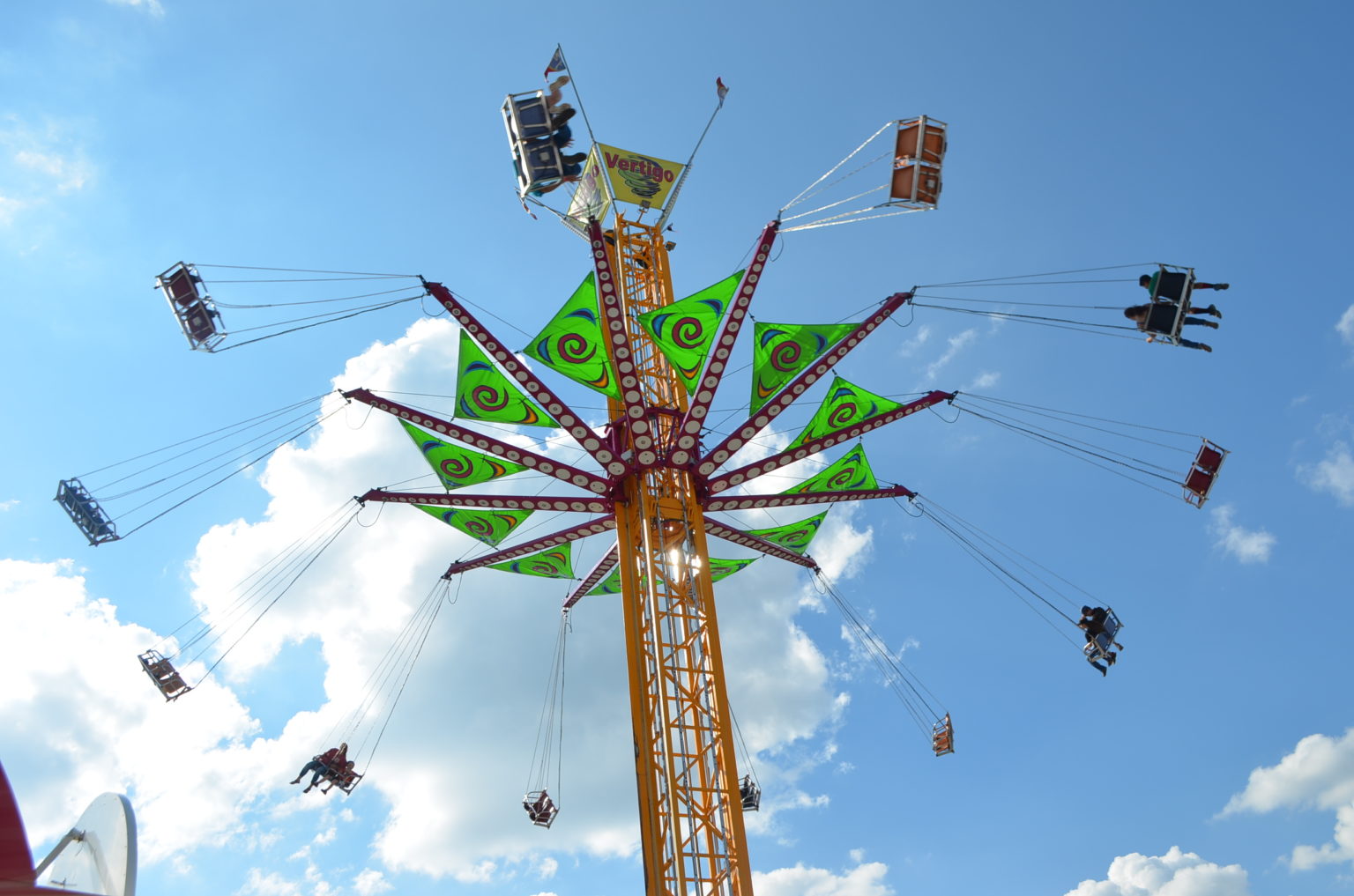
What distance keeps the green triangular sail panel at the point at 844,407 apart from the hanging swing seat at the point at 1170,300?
4289 mm

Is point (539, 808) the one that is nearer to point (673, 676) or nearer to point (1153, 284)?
point (673, 676)

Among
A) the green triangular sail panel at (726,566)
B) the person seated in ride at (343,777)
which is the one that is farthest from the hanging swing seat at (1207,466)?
the person seated in ride at (343,777)

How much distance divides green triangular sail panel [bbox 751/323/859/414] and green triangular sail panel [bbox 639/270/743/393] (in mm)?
1220

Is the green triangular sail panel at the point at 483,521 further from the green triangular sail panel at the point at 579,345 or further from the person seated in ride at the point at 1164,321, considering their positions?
the person seated in ride at the point at 1164,321

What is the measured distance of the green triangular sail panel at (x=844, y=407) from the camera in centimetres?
1794

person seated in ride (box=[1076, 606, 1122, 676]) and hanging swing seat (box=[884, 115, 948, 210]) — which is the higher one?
hanging swing seat (box=[884, 115, 948, 210])

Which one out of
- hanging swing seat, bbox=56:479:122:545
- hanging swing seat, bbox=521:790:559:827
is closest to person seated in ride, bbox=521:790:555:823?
hanging swing seat, bbox=521:790:559:827

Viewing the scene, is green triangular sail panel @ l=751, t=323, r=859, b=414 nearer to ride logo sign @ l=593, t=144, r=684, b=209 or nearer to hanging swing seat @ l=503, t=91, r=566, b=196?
hanging swing seat @ l=503, t=91, r=566, b=196

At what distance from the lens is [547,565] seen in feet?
69.3

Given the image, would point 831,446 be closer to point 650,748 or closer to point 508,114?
point 650,748

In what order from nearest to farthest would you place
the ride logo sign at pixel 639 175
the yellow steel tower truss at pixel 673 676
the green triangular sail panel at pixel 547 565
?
1. the yellow steel tower truss at pixel 673 676
2. the green triangular sail panel at pixel 547 565
3. the ride logo sign at pixel 639 175

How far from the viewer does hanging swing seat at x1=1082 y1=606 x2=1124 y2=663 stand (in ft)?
57.4

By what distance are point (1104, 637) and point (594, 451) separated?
9194 mm

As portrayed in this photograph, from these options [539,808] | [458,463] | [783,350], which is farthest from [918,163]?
[539,808]
